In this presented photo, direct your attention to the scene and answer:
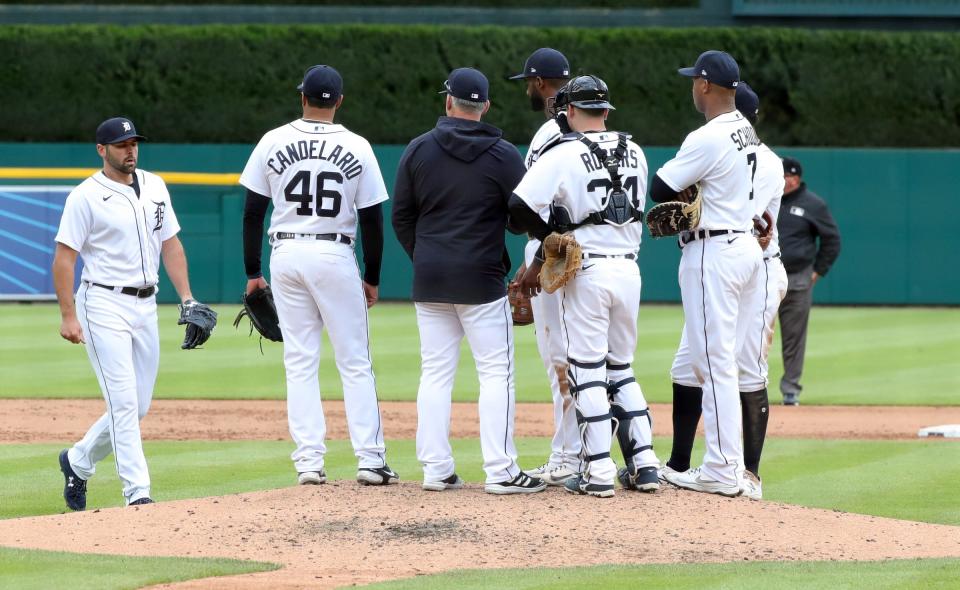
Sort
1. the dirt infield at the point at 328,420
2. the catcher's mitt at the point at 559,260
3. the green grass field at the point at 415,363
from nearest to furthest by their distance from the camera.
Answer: the catcher's mitt at the point at 559,260 → the dirt infield at the point at 328,420 → the green grass field at the point at 415,363

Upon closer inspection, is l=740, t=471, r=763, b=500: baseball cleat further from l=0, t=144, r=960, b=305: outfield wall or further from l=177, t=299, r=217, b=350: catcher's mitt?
l=0, t=144, r=960, b=305: outfield wall

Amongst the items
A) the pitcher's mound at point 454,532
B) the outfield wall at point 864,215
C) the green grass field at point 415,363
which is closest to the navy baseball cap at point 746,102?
the pitcher's mound at point 454,532

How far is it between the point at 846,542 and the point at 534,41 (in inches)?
774

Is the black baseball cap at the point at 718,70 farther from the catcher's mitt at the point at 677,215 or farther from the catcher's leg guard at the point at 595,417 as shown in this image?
the catcher's leg guard at the point at 595,417

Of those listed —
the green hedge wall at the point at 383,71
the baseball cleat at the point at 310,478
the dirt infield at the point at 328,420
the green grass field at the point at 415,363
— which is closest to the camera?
the baseball cleat at the point at 310,478

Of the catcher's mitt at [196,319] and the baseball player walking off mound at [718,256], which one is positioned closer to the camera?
the baseball player walking off mound at [718,256]

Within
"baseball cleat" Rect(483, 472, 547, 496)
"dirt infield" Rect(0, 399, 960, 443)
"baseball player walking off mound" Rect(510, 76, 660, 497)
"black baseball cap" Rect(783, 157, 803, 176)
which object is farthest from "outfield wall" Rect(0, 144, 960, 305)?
"baseball player walking off mound" Rect(510, 76, 660, 497)

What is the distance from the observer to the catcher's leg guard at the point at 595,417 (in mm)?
6426

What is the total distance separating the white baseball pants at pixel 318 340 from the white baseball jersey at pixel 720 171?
1.56 meters

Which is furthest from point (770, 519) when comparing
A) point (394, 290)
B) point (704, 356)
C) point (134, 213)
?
point (394, 290)

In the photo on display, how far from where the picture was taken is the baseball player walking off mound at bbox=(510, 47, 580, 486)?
22.1ft

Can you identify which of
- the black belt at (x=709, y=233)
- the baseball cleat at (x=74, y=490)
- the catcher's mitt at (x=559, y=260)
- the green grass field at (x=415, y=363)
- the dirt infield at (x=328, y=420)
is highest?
the black belt at (x=709, y=233)

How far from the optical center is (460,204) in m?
6.50

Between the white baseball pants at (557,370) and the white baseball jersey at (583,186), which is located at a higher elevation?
the white baseball jersey at (583,186)
